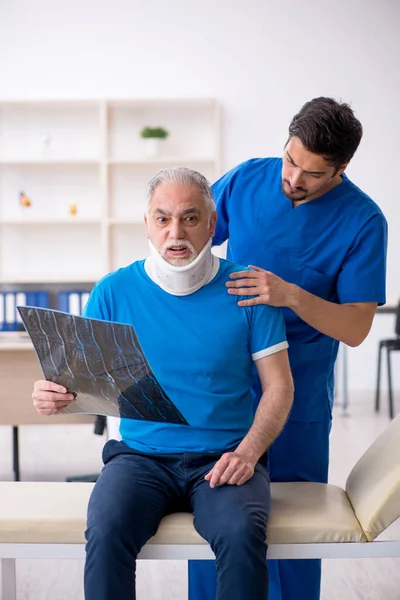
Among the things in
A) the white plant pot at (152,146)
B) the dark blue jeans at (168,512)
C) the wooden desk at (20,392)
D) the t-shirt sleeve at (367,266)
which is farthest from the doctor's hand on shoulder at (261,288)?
the white plant pot at (152,146)

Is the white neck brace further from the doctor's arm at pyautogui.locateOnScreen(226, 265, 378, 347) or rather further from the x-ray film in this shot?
the x-ray film

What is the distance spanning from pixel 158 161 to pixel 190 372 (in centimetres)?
368

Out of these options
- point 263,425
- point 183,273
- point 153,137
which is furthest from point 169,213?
point 153,137

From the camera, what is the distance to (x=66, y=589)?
2.15 metres

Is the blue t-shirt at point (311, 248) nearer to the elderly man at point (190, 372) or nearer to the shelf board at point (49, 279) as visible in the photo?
the elderly man at point (190, 372)

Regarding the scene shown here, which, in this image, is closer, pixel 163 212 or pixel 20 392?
pixel 163 212

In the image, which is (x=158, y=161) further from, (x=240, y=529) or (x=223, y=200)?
(x=240, y=529)

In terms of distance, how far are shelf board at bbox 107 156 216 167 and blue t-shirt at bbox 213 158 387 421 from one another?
327cm

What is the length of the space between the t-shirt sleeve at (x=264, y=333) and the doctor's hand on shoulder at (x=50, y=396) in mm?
366

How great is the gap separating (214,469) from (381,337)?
166 inches

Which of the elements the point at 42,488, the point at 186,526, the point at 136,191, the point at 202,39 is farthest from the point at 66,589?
the point at 202,39

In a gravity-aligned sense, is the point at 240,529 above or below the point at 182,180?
below

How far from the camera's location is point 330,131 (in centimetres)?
148

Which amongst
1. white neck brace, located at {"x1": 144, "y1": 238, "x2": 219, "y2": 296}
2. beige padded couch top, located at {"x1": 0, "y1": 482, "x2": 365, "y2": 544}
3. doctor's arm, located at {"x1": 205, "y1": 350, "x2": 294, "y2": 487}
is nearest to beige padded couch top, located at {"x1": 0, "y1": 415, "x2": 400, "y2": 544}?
beige padded couch top, located at {"x1": 0, "y1": 482, "x2": 365, "y2": 544}
